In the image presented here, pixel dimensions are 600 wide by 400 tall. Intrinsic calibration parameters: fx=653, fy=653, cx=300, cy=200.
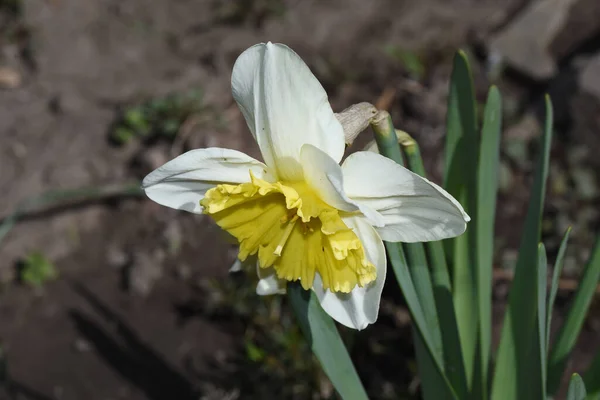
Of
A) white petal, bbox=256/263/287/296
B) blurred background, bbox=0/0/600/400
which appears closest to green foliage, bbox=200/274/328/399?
blurred background, bbox=0/0/600/400

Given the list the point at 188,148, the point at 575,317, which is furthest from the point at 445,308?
the point at 188,148

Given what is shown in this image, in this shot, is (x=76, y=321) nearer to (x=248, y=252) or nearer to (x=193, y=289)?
(x=193, y=289)

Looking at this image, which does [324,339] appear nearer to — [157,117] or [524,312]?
[524,312]

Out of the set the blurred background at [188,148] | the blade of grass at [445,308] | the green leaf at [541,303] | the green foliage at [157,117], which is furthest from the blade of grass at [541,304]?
the green foliage at [157,117]

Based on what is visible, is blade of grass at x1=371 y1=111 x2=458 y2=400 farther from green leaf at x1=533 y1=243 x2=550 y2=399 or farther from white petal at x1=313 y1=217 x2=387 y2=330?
green leaf at x1=533 y1=243 x2=550 y2=399

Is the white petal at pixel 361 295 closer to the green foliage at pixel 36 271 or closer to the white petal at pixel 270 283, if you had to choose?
the white petal at pixel 270 283
